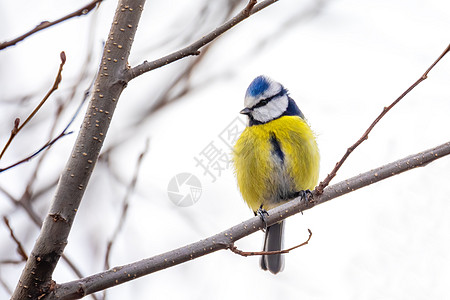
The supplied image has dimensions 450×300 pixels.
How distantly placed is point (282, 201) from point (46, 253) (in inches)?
80.0

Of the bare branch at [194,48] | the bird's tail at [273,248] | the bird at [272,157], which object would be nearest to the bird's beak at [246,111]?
the bird at [272,157]

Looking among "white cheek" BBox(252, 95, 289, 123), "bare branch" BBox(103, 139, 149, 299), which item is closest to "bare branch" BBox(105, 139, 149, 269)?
"bare branch" BBox(103, 139, 149, 299)

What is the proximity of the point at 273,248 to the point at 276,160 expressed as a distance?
2.42 feet

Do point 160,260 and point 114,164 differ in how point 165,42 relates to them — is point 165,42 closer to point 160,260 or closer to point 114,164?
point 114,164

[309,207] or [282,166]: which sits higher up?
[282,166]

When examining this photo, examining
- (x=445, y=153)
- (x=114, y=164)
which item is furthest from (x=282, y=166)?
(x=445, y=153)

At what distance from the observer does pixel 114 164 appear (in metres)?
2.84

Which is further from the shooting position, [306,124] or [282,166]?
[306,124]

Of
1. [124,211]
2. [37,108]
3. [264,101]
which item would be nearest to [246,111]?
[264,101]

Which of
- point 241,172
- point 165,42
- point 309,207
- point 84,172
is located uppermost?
point 165,42

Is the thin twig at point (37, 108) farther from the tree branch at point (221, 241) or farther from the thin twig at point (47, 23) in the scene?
the tree branch at point (221, 241)

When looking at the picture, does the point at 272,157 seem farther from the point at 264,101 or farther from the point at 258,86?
the point at 258,86


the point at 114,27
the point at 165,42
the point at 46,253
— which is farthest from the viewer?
the point at 165,42

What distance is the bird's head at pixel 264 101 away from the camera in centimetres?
346
